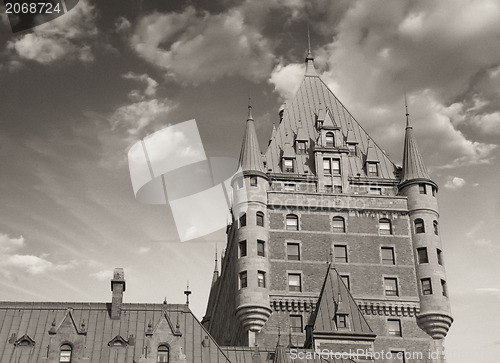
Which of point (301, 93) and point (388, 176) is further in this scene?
point (301, 93)

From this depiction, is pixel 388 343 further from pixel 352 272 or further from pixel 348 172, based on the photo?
pixel 348 172

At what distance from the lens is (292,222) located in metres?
75.7

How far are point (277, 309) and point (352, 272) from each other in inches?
296

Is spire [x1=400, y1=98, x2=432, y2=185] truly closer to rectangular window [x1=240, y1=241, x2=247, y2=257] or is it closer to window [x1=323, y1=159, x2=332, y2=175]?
window [x1=323, y1=159, x2=332, y2=175]

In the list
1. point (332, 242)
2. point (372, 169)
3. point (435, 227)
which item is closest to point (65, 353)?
point (332, 242)

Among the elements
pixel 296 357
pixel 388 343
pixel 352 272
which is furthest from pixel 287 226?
pixel 296 357

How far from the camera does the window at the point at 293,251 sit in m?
73.9

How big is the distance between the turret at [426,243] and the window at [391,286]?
1.95 m

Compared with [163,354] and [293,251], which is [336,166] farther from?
[163,354]

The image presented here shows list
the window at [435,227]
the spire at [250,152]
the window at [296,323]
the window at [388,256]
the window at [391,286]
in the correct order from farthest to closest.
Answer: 1. the spire at [250,152]
2. the window at [435,227]
3. the window at [388,256]
4. the window at [391,286]
5. the window at [296,323]

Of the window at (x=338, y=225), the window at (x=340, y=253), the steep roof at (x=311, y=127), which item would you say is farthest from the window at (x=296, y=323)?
the steep roof at (x=311, y=127)

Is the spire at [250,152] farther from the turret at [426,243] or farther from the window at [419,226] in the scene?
the window at [419,226]

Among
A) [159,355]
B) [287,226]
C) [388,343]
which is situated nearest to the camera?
[159,355]

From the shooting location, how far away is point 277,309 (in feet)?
234
